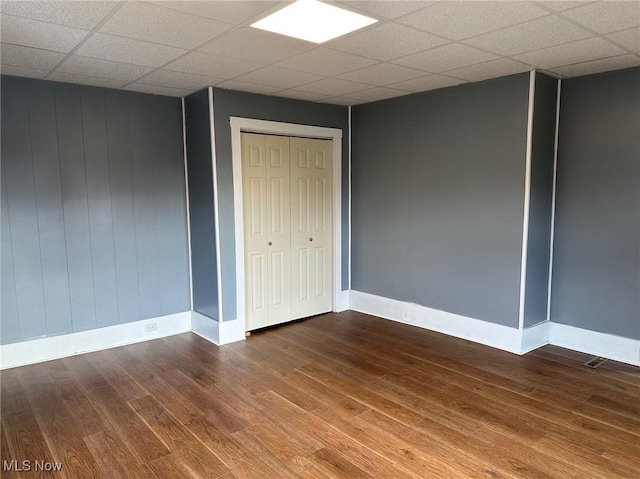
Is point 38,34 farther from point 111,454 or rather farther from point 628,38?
point 628,38

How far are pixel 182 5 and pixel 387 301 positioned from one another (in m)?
3.72

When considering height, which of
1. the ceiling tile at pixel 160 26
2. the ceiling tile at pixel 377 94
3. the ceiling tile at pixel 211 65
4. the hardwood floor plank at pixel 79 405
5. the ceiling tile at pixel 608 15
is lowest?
the hardwood floor plank at pixel 79 405

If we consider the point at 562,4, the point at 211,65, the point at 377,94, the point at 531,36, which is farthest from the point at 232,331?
the point at 562,4

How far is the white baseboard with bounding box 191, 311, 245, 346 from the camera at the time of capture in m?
4.34

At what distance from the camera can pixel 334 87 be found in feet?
13.9

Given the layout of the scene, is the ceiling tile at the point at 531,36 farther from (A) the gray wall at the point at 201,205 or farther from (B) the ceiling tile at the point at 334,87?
(A) the gray wall at the point at 201,205

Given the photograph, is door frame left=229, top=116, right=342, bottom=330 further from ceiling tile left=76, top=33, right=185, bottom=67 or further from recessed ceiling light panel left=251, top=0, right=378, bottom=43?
recessed ceiling light panel left=251, top=0, right=378, bottom=43

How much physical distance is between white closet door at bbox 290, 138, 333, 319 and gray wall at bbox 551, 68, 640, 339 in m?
2.43

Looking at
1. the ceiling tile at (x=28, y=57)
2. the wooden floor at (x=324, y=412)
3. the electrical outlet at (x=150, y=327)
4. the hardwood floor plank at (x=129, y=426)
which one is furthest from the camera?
the electrical outlet at (x=150, y=327)

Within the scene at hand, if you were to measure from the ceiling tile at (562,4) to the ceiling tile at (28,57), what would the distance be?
309 centimetres

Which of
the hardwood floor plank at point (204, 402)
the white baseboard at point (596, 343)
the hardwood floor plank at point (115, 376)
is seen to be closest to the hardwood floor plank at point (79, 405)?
the hardwood floor plank at point (115, 376)

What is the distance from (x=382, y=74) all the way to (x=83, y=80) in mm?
2575

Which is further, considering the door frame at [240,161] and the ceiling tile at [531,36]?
the door frame at [240,161]

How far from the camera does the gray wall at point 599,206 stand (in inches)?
142
